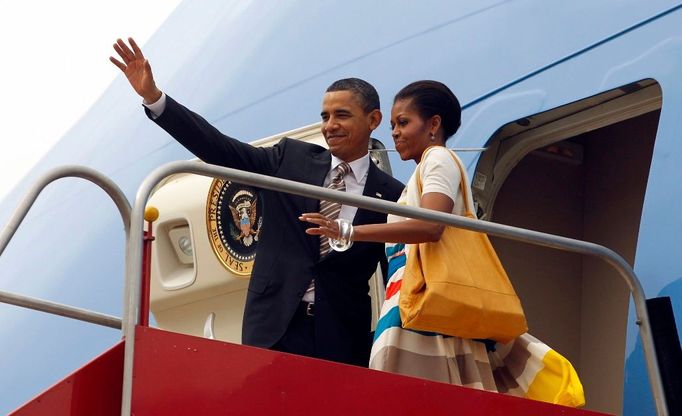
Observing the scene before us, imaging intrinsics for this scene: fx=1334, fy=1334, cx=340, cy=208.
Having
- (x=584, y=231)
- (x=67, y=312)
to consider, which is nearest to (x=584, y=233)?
(x=584, y=231)

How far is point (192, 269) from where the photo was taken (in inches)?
207

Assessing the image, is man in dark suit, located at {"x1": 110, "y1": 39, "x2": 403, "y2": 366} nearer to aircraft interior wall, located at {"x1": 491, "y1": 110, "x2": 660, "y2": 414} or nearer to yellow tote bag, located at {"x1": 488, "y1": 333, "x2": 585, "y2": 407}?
yellow tote bag, located at {"x1": 488, "y1": 333, "x2": 585, "y2": 407}

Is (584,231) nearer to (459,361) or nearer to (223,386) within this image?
(459,361)

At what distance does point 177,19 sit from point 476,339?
188 inches

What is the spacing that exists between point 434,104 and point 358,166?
0.37m

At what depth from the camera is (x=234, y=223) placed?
4871 mm

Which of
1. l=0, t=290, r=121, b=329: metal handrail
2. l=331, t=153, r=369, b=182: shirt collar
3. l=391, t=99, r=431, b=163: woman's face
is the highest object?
l=391, t=99, r=431, b=163: woman's face

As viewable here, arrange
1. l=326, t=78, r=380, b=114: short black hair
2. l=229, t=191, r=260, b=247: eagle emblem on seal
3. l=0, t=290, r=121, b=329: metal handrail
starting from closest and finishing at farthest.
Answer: l=0, t=290, r=121, b=329: metal handrail
l=326, t=78, r=380, b=114: short black hair
l=229, t=191, r=260, b=247: eagle emblem on seal

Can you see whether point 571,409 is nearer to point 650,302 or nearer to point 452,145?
point 650,302

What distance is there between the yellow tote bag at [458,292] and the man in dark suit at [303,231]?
1.47ft

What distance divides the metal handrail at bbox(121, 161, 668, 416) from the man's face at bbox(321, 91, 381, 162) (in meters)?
0.83

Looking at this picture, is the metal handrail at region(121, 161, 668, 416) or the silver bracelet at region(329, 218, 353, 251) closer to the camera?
the metal handrail at region(121, 161, 668, 416)

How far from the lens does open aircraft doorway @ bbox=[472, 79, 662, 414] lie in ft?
18.4

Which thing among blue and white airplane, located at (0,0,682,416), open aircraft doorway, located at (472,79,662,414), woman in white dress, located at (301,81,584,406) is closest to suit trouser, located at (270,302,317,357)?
woman in white dress, located at (301,81,584,406)
